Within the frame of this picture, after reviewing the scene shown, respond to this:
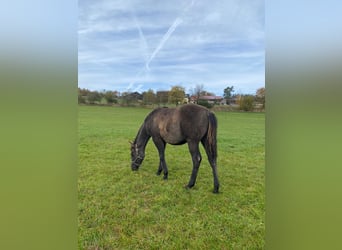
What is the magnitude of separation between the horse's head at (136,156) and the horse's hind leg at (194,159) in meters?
0.27

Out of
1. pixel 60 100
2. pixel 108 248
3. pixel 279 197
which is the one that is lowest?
pixel 108 248

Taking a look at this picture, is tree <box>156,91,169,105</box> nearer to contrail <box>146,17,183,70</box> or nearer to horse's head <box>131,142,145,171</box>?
contrail <box>146,17,183,70</box>

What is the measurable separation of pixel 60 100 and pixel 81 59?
234 mm

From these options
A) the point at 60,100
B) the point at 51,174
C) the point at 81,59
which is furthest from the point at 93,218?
the point at 81,59

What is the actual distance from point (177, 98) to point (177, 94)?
2 centimetres

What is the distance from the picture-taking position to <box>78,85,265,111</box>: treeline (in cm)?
109

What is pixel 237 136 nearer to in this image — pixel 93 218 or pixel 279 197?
pixel 279 197

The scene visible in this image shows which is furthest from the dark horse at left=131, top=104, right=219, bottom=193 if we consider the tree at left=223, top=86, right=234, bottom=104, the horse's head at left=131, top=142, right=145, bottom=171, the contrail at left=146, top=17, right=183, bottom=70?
the contrail at left=146, top=17, right=183, bottom=70

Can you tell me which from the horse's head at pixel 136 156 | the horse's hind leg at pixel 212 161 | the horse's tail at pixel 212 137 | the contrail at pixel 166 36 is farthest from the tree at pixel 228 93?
the horse's head at pixel 136 156

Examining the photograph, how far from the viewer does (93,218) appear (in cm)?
105

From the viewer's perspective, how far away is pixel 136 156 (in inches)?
49.4

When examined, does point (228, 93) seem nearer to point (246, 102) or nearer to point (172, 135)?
point (246, 102)

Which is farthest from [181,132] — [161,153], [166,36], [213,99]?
[166,36]

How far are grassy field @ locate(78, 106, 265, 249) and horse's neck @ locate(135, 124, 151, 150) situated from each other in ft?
0.09
